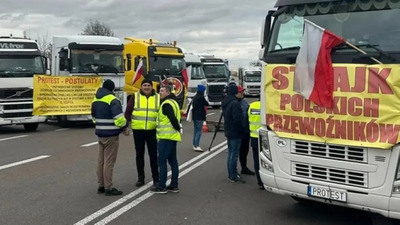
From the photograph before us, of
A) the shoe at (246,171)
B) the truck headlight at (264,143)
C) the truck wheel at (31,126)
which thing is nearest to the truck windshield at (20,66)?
the truck wheel at (31,126)

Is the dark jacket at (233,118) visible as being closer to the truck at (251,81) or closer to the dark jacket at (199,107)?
the dark jacket at (199,107)

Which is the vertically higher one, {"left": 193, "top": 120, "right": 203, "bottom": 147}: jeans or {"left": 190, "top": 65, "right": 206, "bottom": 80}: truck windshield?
{"left": 190, "top": 65, "right": 206, "bottom": 80}: truck windshield

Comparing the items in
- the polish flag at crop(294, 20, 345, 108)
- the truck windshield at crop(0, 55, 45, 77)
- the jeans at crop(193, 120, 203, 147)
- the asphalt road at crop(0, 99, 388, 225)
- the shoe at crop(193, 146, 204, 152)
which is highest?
the truck windshield at crop(0, 55, 45, 77)

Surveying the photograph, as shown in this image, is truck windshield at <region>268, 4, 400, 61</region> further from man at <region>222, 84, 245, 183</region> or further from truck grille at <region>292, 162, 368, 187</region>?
man at <region>222, 84, 245, 183</region>

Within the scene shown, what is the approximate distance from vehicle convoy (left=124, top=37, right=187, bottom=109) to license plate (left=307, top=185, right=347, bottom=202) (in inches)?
598

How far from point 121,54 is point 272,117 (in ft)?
45.1

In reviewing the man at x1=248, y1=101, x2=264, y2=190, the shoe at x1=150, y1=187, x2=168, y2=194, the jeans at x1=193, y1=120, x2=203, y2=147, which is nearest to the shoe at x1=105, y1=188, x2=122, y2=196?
the shoe at x1=150, y1=187, x2=168, y2=194

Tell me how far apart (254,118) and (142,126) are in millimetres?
1961

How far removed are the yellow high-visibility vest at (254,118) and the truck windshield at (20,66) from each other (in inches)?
429

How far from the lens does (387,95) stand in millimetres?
5117

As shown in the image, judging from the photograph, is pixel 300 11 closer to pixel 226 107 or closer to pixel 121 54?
pixel 226 107

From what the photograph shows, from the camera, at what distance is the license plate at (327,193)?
5.49m

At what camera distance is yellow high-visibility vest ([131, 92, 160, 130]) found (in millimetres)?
8125

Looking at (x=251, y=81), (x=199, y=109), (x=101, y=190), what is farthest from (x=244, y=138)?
(x=251, y=81)
